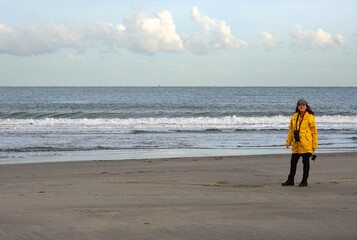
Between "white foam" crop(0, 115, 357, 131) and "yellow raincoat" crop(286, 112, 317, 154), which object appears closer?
"yellow raincoat" crop(286, 112, 317, 154)

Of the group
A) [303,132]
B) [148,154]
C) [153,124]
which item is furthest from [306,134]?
[153,124]

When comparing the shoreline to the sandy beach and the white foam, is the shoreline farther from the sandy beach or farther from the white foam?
the white foam

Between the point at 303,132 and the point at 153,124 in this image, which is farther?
the point at 153,124

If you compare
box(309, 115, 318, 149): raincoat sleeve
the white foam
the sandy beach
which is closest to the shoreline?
the sandy beach

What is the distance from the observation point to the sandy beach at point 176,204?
5062mm

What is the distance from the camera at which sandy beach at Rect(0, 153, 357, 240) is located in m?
5.06

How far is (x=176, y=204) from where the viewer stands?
6398mm

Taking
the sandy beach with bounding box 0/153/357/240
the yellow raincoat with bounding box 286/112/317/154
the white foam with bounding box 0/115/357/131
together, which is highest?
the yellow raincoat with bounding box 286/112/317/154

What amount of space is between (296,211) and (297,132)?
7.68 ft

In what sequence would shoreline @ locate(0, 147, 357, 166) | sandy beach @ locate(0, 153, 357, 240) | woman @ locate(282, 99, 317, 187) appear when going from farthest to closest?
1. shoreline @ locate(0, 147, 357, 166)
2. woman @ locate(282, 99, 317, 187)
3. sandy beach @ locate(0, 153, 357, 240)

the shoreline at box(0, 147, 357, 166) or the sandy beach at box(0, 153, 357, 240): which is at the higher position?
the sandy beach at box(0, 153, 357, 240)

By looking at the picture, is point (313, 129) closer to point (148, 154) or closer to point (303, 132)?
point (303, 132)

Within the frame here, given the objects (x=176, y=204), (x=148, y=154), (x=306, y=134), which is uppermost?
(x=306, y=134)

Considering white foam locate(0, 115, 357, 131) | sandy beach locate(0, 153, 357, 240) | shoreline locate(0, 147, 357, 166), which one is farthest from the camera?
white foam locate(0, 115, 357, 131)
